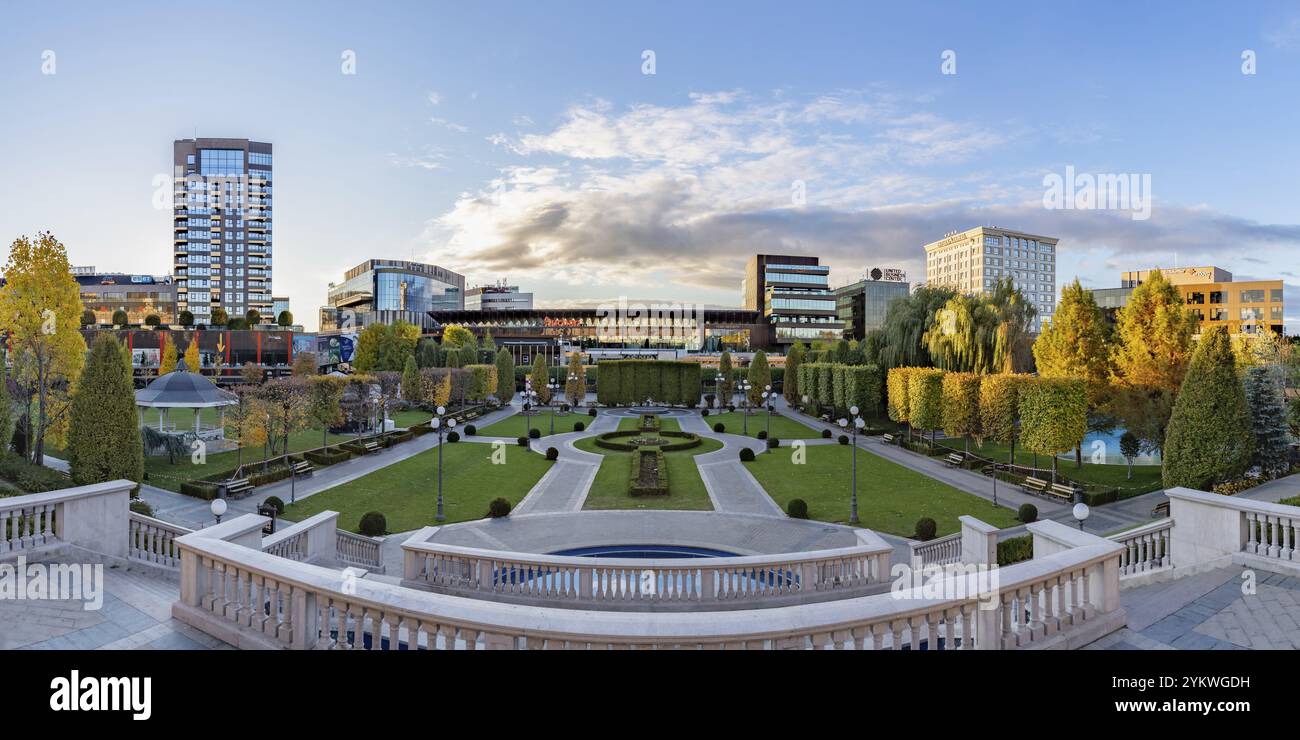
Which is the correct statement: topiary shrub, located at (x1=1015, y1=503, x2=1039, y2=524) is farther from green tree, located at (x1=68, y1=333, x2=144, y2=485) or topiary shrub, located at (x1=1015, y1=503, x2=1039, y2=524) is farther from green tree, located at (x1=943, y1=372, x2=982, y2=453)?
green tree, located at (x1=68, y1=333, x2=144, y2=485)

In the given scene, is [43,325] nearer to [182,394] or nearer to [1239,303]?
[182,394]

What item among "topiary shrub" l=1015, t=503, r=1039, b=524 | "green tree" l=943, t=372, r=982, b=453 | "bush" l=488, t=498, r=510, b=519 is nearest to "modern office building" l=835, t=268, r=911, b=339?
"green tree" l=943, t=372, r=982, b=453

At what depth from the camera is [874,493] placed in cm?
2828

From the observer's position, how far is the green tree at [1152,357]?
2950 cm

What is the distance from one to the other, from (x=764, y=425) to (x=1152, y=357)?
28.8 meters

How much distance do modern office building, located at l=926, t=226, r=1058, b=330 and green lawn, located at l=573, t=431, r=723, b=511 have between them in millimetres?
136033

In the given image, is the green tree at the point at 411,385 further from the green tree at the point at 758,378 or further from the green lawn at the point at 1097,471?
the green lawn at the point at 1097,471

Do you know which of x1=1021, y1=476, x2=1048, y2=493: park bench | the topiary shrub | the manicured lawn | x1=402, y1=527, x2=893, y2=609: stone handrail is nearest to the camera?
x1=402, y1=527, x2=893, y2=609: stone handrail

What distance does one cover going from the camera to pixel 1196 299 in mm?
103312

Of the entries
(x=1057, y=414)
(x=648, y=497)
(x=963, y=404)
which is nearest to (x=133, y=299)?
(x=648, y=497)

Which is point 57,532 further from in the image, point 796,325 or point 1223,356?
point 796,325

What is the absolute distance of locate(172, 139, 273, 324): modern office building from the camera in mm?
146375

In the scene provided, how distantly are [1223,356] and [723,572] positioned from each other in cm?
1976
